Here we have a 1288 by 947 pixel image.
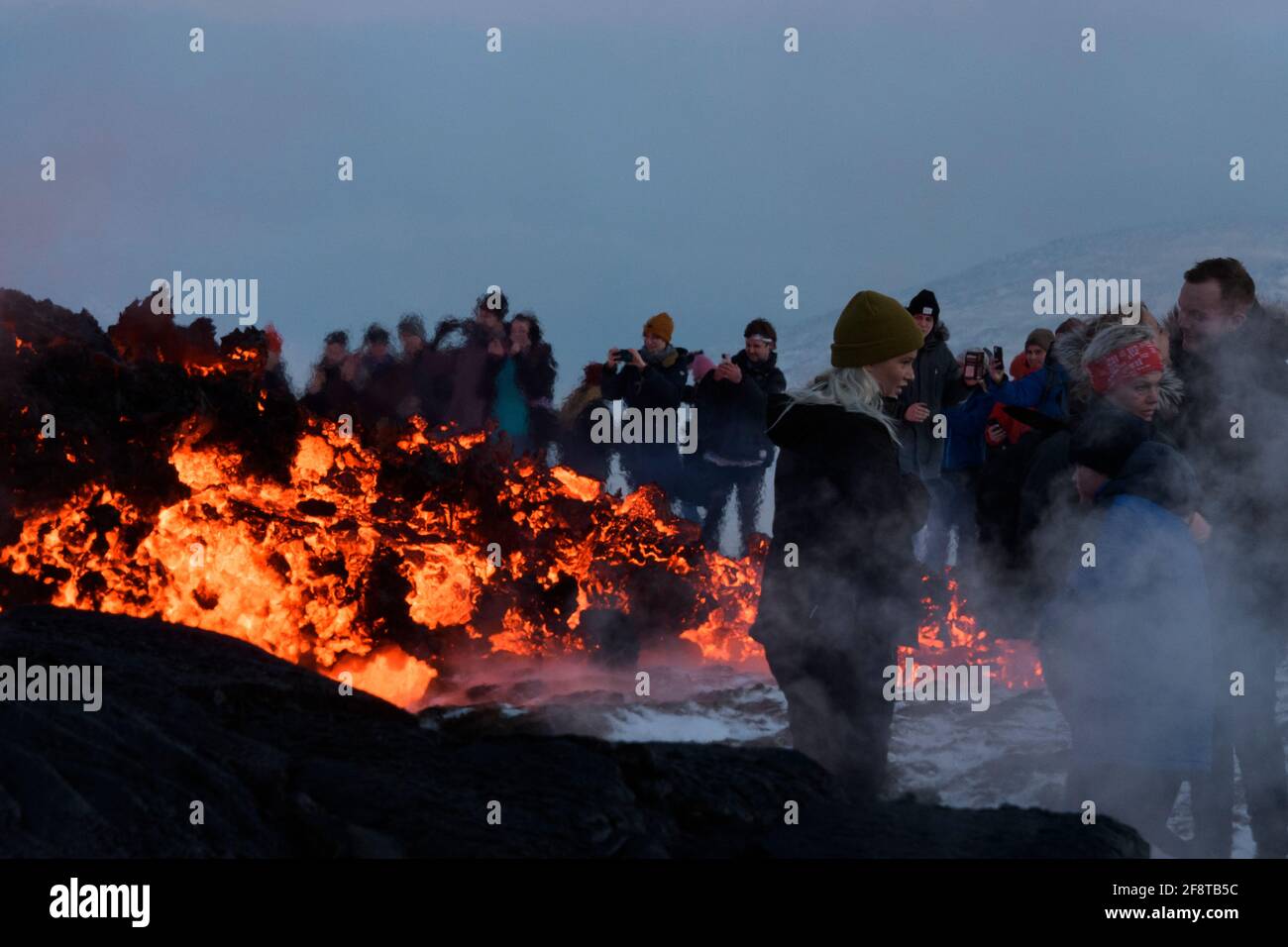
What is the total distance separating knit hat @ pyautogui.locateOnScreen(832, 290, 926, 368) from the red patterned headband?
0.72 meters

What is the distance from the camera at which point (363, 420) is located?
9672 mm

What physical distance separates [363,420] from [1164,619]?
5389 millimetres

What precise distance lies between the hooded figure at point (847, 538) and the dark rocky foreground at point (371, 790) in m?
0.36

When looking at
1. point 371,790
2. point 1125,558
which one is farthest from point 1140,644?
point 371,790

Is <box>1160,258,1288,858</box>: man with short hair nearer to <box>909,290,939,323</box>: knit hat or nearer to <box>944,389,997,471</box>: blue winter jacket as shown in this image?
<box>944,389,997,471</box>: blue winter jacket

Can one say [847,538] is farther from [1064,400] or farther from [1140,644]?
[1064,400]

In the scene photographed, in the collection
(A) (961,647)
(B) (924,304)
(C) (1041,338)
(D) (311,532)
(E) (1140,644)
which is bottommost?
(A) (961,647)

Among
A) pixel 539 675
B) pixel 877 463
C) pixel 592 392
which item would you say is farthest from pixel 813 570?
pixel 592 392

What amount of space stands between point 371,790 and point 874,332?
270 cm

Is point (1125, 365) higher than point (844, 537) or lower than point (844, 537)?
higher

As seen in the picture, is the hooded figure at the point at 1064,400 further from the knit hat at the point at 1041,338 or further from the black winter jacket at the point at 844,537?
the knit hat at the point at 1041,338

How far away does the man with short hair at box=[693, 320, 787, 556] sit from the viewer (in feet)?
39.0

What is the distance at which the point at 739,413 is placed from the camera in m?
11.9
